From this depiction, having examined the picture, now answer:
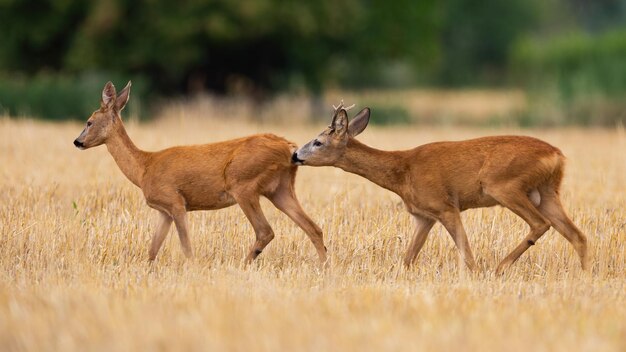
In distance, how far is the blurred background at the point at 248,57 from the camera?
31.5 m

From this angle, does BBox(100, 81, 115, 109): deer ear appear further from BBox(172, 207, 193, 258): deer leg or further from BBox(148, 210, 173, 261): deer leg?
A: BBox(172, 207, 193, 258): deer leg

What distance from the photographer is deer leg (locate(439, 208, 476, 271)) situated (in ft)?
34.0

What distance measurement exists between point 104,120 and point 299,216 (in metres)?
2.31

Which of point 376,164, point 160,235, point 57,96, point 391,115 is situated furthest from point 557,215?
point 391,115

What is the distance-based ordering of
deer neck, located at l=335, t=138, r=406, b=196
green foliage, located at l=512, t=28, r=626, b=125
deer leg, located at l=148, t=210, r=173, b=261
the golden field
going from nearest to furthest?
the golden field
deer leg, located at l=148, t=210, r=173, b=261
deer neck, located at l=335, t=138, r=406, b=196
green foliage, located at l=512, t=28, r=626, b=125

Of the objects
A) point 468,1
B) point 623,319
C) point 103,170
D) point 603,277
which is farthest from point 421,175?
point 468,1

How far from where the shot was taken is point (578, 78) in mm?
32719

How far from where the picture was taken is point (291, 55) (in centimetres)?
3669

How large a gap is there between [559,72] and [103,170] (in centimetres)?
2138

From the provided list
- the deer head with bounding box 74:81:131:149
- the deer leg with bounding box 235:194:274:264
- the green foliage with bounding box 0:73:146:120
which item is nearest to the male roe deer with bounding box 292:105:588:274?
the deer leg with bounding box 235:194:274:264

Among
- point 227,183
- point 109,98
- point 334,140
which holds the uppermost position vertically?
point 109,98

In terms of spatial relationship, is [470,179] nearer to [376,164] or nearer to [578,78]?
[376,164]

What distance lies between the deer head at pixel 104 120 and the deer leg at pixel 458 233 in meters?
3.52

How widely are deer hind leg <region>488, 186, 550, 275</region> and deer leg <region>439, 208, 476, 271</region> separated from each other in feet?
0.96
